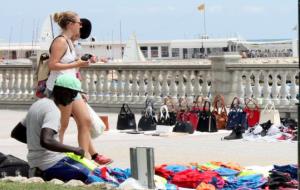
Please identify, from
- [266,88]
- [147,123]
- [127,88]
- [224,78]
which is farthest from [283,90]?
[147,123]

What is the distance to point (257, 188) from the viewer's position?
904cm

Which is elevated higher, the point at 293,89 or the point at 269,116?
the point at 293,89

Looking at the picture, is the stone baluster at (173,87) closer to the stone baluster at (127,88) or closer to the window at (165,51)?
the stone baluster at (127,88)

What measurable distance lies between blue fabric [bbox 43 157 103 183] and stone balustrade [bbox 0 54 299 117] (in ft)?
33.7

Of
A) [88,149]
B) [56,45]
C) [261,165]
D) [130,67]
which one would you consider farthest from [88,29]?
[130,67]

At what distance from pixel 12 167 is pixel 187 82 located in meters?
11.3

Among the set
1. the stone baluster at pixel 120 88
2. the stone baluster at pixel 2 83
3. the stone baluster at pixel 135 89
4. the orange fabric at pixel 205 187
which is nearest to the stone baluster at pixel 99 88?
the stone baluster at pixel 120 88

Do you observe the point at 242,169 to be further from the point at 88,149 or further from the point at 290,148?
the point at 290,148

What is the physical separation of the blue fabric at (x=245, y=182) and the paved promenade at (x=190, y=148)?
2.07 meters

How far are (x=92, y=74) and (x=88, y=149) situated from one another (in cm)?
1172

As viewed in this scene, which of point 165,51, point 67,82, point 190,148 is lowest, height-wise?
point 190,148

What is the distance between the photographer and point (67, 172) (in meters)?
8.88

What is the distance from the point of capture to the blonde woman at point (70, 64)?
35.2 ft

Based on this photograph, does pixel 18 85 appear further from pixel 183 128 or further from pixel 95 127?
pixel 95 127
